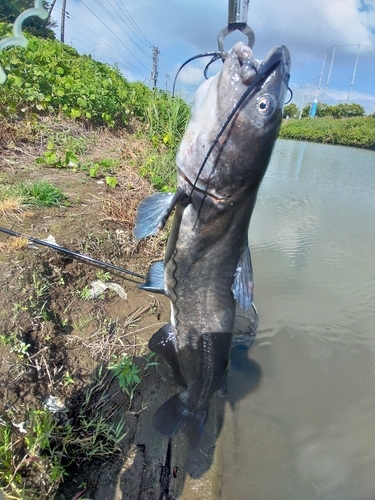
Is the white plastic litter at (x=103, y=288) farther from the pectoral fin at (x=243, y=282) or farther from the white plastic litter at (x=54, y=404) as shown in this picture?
the pectoral fin at (x=243, y=282)

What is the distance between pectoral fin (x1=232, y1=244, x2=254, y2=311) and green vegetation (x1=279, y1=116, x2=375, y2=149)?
4033cm

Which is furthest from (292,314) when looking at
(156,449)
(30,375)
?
(30,375)

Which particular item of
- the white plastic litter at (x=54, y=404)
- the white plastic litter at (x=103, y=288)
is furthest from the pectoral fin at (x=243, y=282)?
the white plastic litter at (x=103, y=288)

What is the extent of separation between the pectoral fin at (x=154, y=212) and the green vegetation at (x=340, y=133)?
40.4 meters

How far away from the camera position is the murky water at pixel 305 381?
2.62 metres

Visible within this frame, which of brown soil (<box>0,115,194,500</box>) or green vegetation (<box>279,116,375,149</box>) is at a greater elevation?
green vegetation (<box>279,116,375,149</box>)

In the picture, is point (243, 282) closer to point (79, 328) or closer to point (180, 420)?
point (180, 420)

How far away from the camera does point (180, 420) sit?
2232 mm

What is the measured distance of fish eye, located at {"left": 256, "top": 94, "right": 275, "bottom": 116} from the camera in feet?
5.08

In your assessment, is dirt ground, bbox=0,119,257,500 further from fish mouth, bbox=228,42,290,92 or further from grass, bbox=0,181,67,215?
fish mouth, bbox=228,42,290,92

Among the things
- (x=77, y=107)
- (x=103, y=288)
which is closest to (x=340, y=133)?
(x=77, y=107)

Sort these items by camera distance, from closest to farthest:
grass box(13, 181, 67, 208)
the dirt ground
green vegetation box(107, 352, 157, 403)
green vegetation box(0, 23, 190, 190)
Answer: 1. the dirt ground
2. green vegetation box(107, 352, 157, 403)
3. grass box(13, 181, 67, 208)
4. green vegetation box(0, 23, 190, 190)

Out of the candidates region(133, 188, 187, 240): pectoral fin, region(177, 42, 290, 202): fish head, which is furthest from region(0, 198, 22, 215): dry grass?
region(177, 42, 290, 202): fish head

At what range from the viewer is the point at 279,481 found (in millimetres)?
2570
